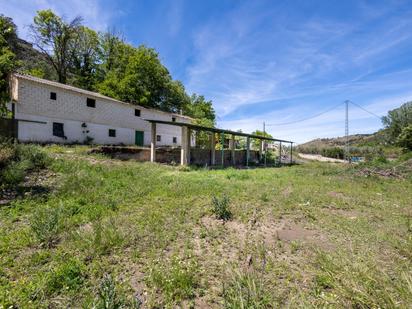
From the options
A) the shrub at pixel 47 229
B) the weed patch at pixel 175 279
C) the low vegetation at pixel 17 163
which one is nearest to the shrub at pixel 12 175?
the low vegetation at pixel 17 163

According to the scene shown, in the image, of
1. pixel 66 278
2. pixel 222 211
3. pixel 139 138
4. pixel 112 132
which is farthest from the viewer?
pixel 139 138

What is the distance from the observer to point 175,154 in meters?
15.8

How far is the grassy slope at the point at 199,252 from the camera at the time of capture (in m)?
2.35

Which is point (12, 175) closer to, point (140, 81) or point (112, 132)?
point (112, 132)

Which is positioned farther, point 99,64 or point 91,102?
point 99,64

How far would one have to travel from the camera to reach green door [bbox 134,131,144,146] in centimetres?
2222

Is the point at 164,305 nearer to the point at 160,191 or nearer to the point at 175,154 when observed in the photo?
the point at 160,191

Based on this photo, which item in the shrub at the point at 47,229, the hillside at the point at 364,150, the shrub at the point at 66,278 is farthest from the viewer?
the hillside at the point at 364,150

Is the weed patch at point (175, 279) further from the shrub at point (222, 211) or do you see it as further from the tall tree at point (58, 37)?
the tall tree at point (58, 37)

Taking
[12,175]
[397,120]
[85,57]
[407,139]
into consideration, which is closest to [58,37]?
[85,57]

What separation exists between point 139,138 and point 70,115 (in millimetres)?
6866

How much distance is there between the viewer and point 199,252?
338cm

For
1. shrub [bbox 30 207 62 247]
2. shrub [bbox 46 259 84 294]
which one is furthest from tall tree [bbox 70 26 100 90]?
shrub [bbox 46 259 84 294]

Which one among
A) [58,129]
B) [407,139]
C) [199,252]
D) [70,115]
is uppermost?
[70,115]
